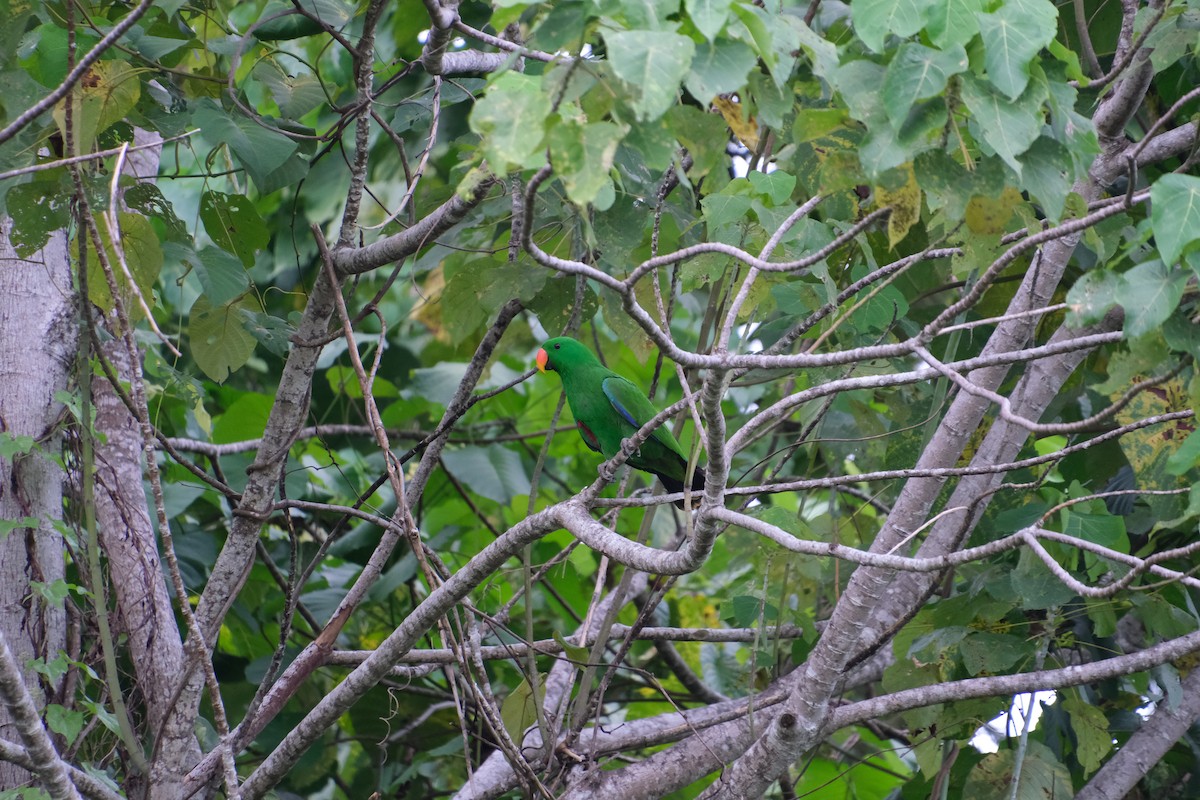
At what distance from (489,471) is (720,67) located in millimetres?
3084

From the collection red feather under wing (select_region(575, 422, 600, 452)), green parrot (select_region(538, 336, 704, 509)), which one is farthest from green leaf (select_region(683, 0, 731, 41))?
red feather under wing (select_region(575, 422, 600, 452))

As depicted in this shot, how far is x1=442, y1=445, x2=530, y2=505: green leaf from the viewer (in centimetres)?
441

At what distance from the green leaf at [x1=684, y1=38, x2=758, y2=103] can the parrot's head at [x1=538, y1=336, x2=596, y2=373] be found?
2498 mm

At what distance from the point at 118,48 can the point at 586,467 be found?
3.18 metres

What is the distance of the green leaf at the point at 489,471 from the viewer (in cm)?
441

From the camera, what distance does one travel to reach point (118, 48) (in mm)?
2629

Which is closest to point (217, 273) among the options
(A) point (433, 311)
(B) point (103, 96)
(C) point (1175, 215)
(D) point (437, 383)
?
(B) point (103, 96)

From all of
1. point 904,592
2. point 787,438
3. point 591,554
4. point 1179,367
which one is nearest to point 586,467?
point 591,554

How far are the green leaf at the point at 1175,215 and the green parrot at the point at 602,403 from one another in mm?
2243

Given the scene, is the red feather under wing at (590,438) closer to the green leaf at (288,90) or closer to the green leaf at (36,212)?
the green leaf at (288,90)

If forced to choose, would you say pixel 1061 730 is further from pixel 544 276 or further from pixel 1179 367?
pixel 544 276

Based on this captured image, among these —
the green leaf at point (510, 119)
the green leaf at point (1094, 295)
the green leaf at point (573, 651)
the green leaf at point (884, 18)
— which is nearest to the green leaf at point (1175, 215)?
the green leaf at point (1094, 295)

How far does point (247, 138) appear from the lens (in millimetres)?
2742

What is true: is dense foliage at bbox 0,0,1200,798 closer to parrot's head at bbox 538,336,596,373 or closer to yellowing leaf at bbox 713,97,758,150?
yellowing leaf at bbox 713,97,758,150
